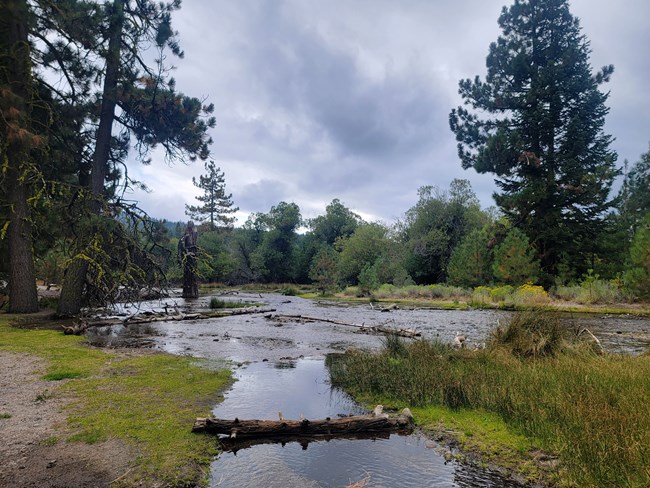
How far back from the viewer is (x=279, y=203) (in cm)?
8394

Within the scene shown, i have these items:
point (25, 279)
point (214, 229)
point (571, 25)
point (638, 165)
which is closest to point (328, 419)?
point (25, 279)

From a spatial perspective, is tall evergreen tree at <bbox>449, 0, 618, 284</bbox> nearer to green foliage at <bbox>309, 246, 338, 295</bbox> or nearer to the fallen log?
green foliage at <bbox>309, 246, 338, 295</bbox>

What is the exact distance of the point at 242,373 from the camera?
9688 millimetres

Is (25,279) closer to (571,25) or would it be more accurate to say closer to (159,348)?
(159,348)

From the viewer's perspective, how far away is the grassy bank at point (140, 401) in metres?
4.86

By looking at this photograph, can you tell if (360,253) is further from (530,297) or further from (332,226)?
(530,297)

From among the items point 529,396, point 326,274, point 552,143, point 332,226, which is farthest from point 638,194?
point 529,396

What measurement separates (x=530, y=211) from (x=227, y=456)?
39.7 meters

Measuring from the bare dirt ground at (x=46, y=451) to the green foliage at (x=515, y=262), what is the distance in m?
34.4

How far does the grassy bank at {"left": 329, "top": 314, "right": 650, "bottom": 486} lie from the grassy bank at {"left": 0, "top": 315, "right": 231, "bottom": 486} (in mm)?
3293

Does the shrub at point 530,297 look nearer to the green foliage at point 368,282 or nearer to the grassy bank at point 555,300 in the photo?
the grassy bank at point 555,300

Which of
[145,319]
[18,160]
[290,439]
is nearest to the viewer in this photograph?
[290,439]

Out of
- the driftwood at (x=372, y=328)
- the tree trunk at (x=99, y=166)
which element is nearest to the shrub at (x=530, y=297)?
the driftwood at (x=372, y=328)

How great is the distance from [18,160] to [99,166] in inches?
112
